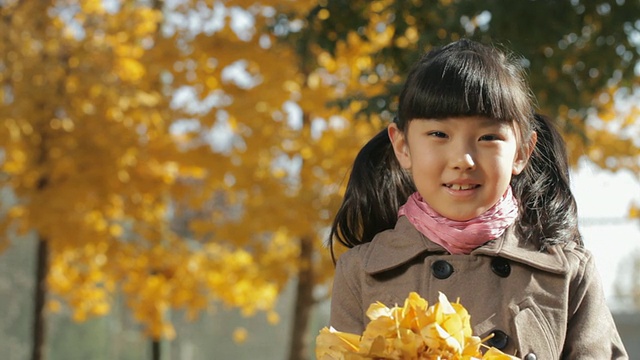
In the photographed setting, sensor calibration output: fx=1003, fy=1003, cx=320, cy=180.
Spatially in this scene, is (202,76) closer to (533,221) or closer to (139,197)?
(139,197)

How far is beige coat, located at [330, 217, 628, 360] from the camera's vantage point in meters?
2.16

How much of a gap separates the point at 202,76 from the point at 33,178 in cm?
149

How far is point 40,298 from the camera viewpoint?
27.2 ft

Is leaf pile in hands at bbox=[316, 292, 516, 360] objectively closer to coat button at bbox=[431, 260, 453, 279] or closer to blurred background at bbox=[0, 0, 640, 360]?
coat button at bbox=[431, 260, 453, 279]

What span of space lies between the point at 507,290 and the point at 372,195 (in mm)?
508

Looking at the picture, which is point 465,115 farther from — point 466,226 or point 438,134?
point 466,226

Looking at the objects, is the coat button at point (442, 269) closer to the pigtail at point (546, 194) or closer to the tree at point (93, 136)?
the pigtail at point (546, 194)

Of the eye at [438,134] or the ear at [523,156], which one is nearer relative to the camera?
the eye at [438,134]

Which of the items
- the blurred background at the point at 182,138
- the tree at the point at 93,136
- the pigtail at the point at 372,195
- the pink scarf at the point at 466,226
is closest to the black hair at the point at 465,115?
the pigtail at the point at 372,195

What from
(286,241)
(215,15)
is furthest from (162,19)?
(286,241)

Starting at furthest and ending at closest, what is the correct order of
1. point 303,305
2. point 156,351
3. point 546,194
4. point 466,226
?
point 156,351
point 303,305
point 546,194
point 466,226

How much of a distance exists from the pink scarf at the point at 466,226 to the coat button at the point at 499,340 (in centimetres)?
20

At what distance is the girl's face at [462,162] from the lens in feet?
7.02

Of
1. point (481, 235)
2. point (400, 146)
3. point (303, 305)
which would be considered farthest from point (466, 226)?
point (303, 305)
